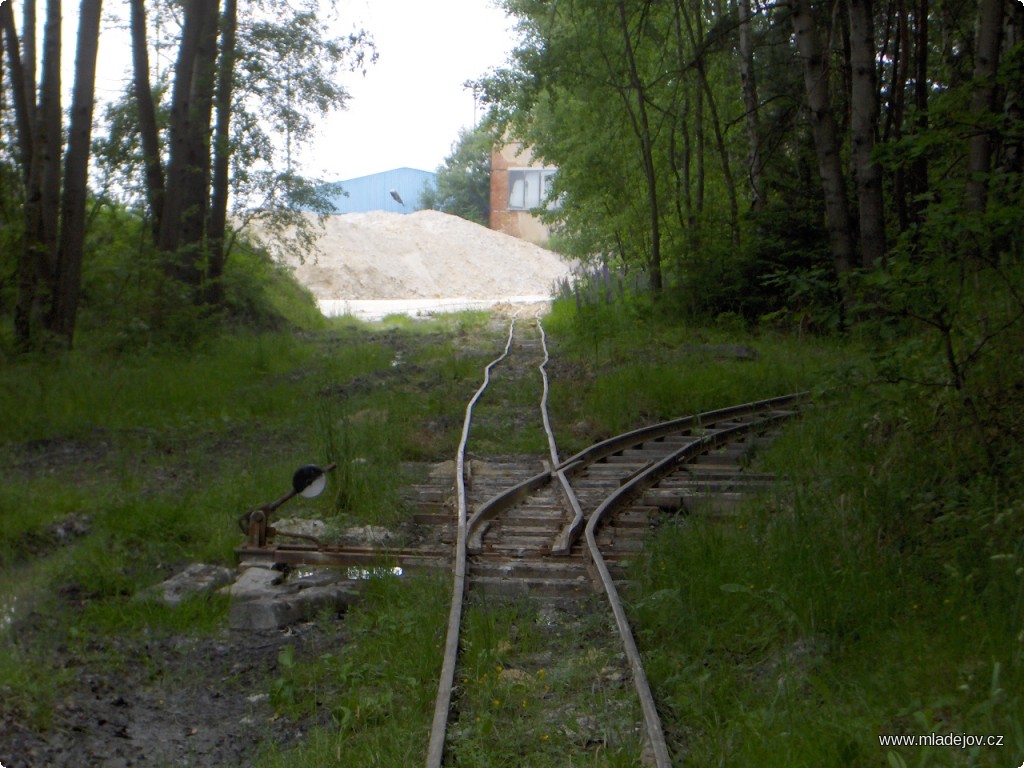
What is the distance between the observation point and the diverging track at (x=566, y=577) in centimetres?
428

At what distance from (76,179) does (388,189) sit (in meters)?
80.0

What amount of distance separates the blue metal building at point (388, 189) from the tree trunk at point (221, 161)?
232ft

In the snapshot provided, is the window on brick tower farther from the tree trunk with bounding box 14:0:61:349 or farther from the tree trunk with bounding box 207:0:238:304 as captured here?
the tree trunk with bounding box 14:0:61:349

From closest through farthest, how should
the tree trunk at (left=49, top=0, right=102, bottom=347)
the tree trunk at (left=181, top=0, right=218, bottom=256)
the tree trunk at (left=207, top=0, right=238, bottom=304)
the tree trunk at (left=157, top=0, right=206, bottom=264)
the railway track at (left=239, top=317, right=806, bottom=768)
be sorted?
1. the railway track at (left=239, top=317, right=806, bottom=768)
2. the tree trunk at (left=49, top=0, right=102, bottom=347)
3. the tree trunk at (left=157, top=0, right=206, bottom=264)
4. the tree trunk at (left=181, top=0, right=218, bottom=256)
5. the tree trunk at (left=207, top=0, right=238, bottom=304)

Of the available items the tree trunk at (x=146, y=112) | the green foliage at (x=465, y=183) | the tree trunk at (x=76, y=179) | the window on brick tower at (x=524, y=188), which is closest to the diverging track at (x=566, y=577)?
the tree trunk at (x=76, y=179)

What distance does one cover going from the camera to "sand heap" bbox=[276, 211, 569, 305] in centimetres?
5659

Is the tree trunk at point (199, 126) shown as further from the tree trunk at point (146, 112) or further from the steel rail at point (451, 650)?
the steel rail at point (451, 650)

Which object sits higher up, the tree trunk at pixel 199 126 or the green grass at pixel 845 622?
the tree trunk at pixel 199 126

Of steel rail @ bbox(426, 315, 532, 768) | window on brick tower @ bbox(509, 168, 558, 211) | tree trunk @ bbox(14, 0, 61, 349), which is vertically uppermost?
window on brick tower @ bbox(509, 168, 558, 211)

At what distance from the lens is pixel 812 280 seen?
23.0ft

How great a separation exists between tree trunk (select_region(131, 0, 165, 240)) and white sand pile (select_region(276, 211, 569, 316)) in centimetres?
3296

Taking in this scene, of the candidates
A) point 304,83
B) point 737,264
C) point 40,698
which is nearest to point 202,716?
point 40,698

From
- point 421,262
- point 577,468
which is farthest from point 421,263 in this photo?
point 577,468

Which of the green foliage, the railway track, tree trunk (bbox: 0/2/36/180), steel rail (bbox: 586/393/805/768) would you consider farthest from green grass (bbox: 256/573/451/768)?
the green foliage
